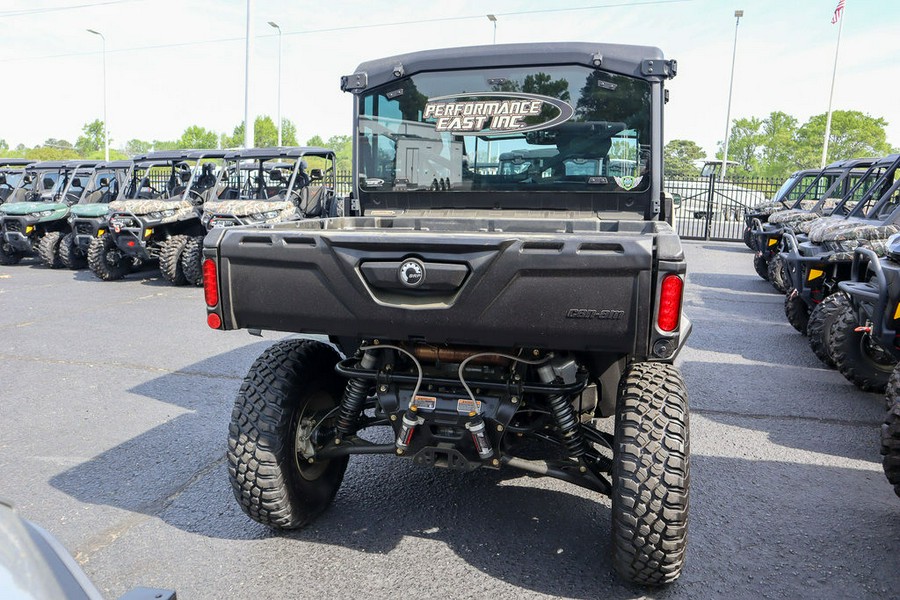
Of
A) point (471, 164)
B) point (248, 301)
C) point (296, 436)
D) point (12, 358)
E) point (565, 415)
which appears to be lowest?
point (12, 358)

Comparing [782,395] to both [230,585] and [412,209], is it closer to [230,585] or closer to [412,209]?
[412,209]

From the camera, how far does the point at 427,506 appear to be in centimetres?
370

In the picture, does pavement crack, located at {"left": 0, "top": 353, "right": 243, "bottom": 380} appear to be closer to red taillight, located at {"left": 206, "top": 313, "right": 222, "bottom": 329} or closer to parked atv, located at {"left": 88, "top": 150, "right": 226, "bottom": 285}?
red taillight, located at {"left": 206, "top": 313, "right": 222, "bottom": 329}

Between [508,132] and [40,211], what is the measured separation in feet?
44.4

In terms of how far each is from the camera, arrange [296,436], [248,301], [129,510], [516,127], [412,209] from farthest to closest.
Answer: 1. [412,209]
2. [516,127]
3. [129,510]
4. [296,436]
5. [248,301]

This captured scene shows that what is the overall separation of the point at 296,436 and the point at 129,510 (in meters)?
1.05

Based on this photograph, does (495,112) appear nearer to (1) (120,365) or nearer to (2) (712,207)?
(1) (120,365)

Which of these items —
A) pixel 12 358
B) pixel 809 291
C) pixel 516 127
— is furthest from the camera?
pixel 809 291

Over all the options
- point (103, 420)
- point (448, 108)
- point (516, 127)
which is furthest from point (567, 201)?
point (103, 420)

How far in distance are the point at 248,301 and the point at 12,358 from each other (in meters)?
5.07

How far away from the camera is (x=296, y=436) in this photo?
3.36 meters

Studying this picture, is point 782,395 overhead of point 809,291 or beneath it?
beneath

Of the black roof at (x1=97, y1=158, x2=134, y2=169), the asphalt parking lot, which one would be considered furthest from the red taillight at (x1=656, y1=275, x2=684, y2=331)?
the black roof at (x1=97, y1=158, x2=134, y2=169)

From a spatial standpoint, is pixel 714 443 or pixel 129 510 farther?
pixel 714 443
